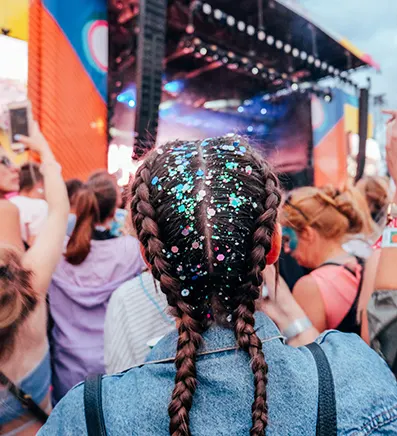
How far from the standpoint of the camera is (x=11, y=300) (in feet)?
2.85

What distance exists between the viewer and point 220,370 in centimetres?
66

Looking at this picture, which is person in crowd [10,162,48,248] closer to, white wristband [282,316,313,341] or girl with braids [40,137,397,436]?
white wristband [282,316,313,341]

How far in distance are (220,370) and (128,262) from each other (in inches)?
52.4

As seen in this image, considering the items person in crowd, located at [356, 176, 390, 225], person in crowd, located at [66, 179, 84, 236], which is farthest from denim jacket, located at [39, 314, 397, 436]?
person in crowd, located at [356, 176, 390, 225]

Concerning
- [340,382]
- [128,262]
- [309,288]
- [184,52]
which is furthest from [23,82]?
[184,52]

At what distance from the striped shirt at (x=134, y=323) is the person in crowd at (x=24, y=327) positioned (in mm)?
267

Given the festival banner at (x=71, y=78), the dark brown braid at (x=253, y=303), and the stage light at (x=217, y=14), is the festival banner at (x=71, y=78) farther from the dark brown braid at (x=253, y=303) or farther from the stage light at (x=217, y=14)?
the dark brown braid at (x=253, y=303)

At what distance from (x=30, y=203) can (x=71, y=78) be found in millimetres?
3883

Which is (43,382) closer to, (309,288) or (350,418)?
(350,418)

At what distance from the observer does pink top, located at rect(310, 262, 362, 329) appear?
1.61 metres

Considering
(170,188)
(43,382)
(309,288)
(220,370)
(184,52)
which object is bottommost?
(43,382)

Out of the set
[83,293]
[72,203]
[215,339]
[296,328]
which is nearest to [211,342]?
[215,339]

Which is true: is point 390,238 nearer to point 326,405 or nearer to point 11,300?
point 326,405

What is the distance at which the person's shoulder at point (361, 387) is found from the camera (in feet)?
2.17
